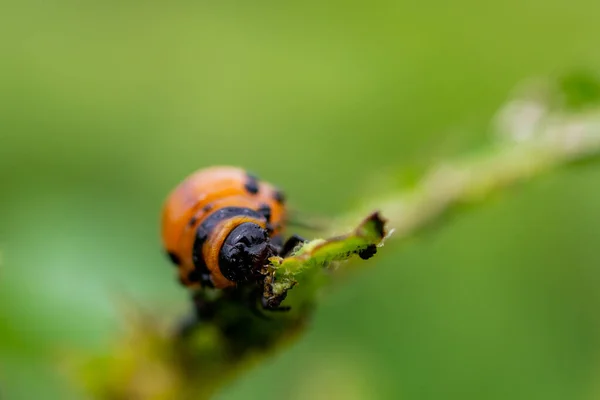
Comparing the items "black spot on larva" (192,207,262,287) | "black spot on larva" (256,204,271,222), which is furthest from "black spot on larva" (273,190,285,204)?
"black spot on larva" (192,207,262,287)

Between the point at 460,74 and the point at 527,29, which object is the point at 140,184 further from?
the point at 527,29

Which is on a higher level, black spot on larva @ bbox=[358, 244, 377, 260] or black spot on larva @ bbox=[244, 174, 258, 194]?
black spot on larva @ bbox=[244, 174, 258, 194]

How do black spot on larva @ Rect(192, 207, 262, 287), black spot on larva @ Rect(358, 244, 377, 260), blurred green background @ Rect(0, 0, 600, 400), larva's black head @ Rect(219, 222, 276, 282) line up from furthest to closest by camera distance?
blurred green background @ Rect(0, 0, 600, 400), black spot on larva @ Rect(192, 207, 262, 287), larva's black head @ Rect(219, 222, 276, 282), black spot on larva @ Rect(358, 244, 377, 260)

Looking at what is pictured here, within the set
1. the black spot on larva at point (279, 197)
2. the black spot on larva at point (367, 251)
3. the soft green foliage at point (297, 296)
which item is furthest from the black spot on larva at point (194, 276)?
the black spot on larva at point (367, 251)

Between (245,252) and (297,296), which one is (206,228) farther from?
(297,296)

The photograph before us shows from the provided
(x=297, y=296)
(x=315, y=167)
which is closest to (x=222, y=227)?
(x=297, y=296)

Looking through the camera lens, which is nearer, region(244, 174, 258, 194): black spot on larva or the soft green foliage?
the soft green foliage

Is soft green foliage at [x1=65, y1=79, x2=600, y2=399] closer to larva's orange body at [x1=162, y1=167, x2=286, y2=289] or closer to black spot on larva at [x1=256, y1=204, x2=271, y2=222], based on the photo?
larva's orange body at [x1=162, y1=167, x2=286, y2=289]

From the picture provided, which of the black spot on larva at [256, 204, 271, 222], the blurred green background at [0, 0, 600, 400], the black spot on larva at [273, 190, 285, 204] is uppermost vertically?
the blurred green background at [0, 0, 600, 400]
